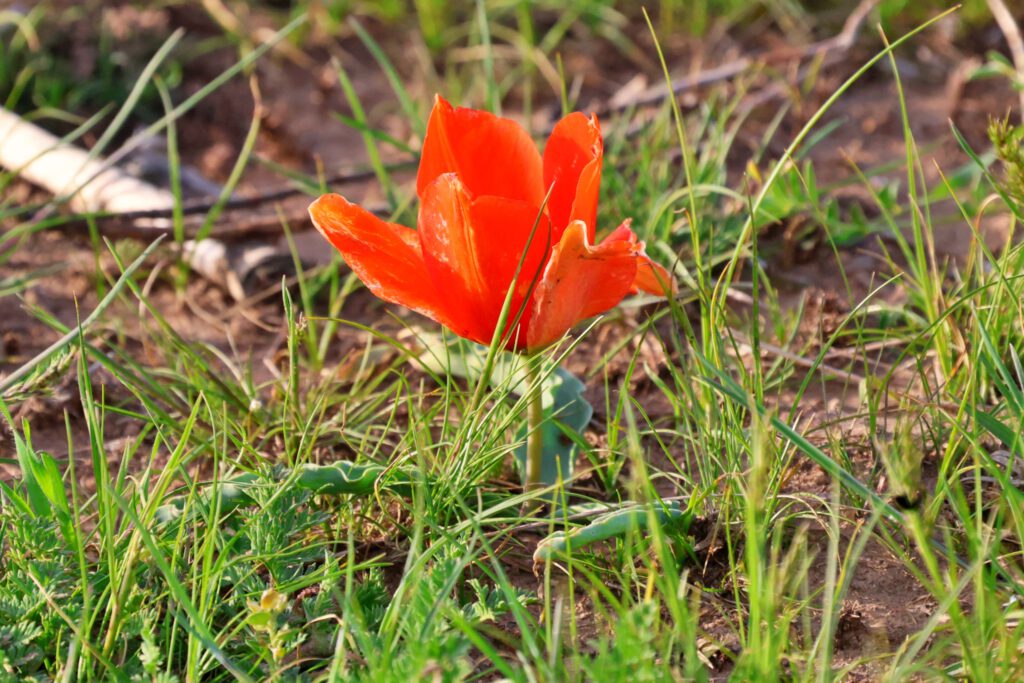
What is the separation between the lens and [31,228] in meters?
2.11

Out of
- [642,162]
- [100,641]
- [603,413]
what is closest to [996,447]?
[603,413]

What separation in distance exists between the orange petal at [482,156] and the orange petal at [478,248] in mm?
90

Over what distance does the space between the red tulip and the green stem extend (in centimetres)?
6

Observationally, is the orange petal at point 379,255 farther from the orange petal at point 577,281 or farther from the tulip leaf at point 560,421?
the tulip leaf at point 560,421

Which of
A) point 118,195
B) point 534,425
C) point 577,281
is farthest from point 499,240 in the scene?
point 118,195

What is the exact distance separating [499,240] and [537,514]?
0.43 metres

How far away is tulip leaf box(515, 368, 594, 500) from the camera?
1.58m

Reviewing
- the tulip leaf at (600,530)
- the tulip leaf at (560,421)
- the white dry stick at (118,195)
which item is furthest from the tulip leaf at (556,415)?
the white dry stick at (118,195)

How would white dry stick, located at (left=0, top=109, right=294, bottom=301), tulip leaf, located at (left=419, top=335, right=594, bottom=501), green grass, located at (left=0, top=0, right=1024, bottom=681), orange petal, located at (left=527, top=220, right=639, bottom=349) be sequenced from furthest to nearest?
white dry stick, located at (left=0, top=109, right=294, bottom=301) → tulip leaf, located at (left=419, top=335, right=594, bottom=501) → orange petal, located at (left=527, top=220, right=639, bottom=349) → green grass, located at (left=0, top=0, right=1024, bottom=681)

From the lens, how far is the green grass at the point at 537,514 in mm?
1120

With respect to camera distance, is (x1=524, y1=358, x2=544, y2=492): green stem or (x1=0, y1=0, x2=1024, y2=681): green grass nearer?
(x1=0, y1=0, x2=1024, y2=681): green grass

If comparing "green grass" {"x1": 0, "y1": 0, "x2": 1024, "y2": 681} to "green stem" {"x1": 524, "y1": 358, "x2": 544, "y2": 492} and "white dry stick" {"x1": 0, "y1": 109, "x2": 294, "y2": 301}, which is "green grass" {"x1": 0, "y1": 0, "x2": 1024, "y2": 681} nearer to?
"green stem" {"x1": 524, "y1": 358, "x2": 544, "y2": 492}

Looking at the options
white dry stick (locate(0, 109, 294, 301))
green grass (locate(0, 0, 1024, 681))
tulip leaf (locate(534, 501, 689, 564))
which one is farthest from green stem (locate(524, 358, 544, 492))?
white dry stick (locate(0, 109, 294, 301))

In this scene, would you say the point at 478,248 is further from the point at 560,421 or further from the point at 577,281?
the point at 560,421
